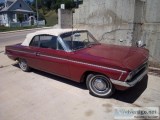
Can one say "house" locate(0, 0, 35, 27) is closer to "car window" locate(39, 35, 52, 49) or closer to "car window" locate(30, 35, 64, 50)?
"car window" locate(30, 35, 64, 50)

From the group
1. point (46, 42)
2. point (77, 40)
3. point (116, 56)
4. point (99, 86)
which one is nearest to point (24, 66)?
point (46, 42)

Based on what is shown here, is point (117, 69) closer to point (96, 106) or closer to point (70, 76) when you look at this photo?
point (96, 106)

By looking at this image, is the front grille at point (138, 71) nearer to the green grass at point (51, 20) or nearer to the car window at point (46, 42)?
the car window at point (46, 42)

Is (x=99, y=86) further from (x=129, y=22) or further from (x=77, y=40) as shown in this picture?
(x=129, y=22)

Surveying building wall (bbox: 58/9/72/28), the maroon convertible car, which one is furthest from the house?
the maroon convertible car

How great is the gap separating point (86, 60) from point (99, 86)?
66 cm

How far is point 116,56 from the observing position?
4.35 meters

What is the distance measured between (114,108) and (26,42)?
11.6 feet

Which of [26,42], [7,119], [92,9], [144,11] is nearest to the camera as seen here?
[7,119]

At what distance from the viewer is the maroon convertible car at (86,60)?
4025 mm

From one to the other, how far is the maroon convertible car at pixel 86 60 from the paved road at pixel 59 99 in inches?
12.5

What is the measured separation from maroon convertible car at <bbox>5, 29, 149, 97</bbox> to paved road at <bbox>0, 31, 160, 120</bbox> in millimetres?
318

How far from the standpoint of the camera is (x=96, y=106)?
4070 mm

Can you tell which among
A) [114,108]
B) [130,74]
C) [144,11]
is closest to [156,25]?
[144,11]
